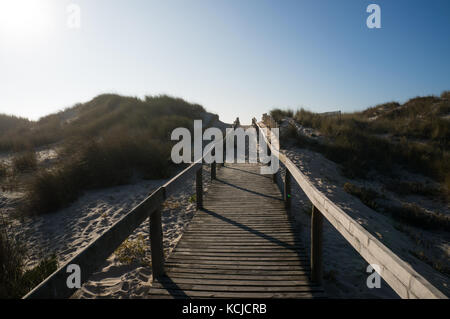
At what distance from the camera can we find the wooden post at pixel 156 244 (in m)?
3.00

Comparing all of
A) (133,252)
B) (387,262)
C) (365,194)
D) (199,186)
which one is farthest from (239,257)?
(365,194)

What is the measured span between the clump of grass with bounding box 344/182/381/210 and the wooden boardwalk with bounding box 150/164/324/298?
338 cm

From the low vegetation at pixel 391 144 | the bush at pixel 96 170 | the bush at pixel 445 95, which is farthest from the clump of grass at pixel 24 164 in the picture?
the bush at pixel 445 95

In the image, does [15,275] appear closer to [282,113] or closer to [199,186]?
[199,186]

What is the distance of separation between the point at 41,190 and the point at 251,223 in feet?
19.4

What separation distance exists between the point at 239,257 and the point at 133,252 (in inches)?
78.9

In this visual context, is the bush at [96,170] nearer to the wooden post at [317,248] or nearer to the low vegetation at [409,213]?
the wooden post at [317,248]

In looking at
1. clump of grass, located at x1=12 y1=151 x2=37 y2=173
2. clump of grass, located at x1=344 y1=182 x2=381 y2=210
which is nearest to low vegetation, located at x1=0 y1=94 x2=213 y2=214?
clump of grass, located at x1=12 y1=151 x2=37 y2=173

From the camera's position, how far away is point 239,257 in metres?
3.51

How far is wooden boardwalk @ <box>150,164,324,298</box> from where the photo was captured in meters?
2.81

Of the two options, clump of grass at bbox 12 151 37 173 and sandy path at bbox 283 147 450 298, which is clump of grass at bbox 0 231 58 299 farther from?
clump of grass at bbox 12 151 37 173

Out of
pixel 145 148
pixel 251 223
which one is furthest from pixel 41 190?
pixel 251 223

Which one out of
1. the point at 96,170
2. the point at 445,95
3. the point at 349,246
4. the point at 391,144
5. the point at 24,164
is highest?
the point at 445,95
